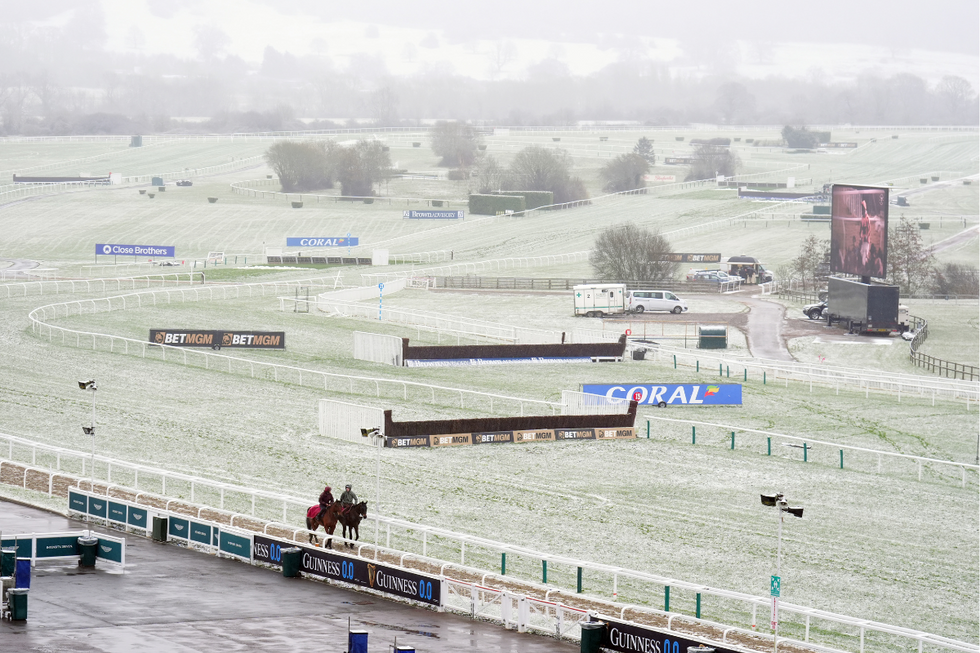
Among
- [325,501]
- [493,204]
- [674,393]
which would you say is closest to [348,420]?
[325,501]

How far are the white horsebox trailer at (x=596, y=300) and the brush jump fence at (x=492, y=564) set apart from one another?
4010cm

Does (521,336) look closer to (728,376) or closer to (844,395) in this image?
(728,376)

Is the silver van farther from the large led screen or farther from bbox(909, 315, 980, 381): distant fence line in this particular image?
bbox(909, 315, 980, 381): distant fence line

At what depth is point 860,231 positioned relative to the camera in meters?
70.8

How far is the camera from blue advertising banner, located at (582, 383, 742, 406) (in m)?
45.7

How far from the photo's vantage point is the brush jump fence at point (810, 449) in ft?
130

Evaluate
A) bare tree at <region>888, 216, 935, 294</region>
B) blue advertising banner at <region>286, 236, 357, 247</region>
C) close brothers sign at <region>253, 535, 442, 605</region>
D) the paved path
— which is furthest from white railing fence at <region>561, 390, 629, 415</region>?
blue advertising banner at <region>286, 236, 357, 247</region>

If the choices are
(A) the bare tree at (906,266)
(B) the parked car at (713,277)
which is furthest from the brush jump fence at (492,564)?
(A) the bare tree at (906,266)

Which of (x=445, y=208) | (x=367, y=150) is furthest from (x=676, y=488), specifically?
(x=367, y=150)

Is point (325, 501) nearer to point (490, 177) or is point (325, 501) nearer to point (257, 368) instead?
point (257, 368)

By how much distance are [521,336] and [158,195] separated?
77156mm

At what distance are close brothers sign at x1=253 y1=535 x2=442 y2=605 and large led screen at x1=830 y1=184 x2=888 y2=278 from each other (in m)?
50.9

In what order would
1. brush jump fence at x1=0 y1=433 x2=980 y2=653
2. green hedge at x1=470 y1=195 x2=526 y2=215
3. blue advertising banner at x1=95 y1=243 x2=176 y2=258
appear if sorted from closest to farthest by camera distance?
brush jump fence at x1=0 y1=433 x2=980 y2=653 < blue advertising banner at x1=95 y1=243 x2=176 y2=258 < green hedge at x1=470 y1=195 x2=526 y2=215

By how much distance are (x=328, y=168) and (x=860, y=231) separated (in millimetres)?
80691
